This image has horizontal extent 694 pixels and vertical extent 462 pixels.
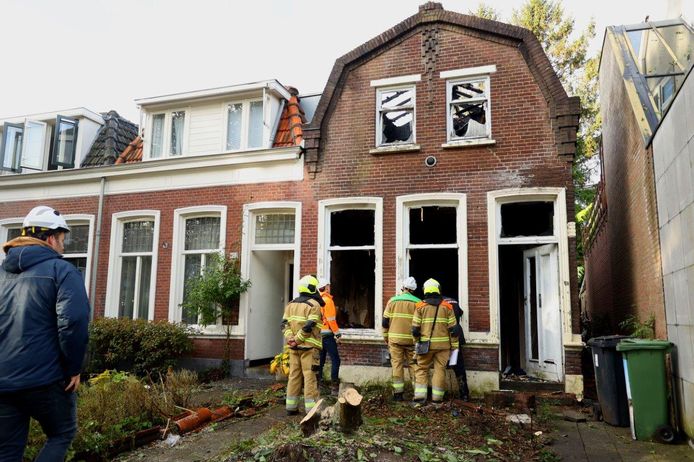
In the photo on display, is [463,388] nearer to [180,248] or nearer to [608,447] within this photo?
[608,447]

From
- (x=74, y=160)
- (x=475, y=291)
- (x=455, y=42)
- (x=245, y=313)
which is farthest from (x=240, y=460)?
(x=74, y=160)

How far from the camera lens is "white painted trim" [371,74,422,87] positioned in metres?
10.9

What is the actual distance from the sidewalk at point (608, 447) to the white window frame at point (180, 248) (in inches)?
307

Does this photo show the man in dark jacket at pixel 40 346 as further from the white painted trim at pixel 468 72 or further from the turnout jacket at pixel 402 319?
the white painted trim at pixel 468 72

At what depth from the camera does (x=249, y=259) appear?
11867 millimetres

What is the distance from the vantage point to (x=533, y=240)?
9.78 m

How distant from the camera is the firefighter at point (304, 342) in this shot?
24.9ft

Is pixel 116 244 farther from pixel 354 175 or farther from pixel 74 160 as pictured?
pixel 354 175

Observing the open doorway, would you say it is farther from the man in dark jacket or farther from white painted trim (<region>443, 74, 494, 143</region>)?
the man in dark jacket

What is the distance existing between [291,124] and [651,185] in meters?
7.83

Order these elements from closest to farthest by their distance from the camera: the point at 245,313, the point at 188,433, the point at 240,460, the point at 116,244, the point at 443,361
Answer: the point at 240,460
the point at 188,433
the point at 443,361
the point at 245,313
the point at 116,244

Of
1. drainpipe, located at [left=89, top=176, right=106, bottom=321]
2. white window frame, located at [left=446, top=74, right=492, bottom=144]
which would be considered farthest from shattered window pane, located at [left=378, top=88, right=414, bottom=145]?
drainpipe, located at [left=89, top=176, right=106, bottom=321]

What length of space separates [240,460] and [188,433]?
2.10 metres

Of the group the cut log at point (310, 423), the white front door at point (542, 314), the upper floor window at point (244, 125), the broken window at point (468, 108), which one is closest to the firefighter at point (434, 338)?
the white front door at point (542, 314)
